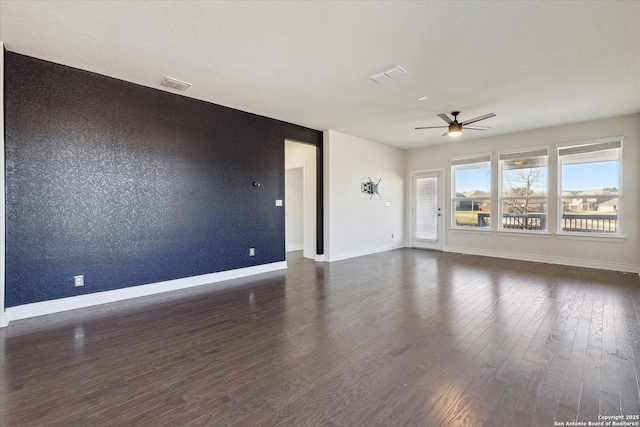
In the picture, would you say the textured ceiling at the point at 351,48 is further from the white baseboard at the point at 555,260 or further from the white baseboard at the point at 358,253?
the white baseboard at the point at 358,253

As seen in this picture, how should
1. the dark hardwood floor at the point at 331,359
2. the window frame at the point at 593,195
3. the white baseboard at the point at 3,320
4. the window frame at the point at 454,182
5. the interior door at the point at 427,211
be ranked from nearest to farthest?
the dark hardwood floor at the point at 331,359 → the white baseboard at the point at 3,320 → the window frame at the point at 593,195 → the window frame at the point at 454,182 → the interior door at the point at 427,211

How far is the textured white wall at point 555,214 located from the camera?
514cm

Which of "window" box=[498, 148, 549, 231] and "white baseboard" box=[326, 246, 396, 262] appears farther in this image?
"white baseboard" box=[326, 246, 396, 262]

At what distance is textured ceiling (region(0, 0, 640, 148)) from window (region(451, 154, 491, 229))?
2422 millimetres

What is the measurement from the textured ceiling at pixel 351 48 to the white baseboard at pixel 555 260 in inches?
114

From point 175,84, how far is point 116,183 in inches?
59.4

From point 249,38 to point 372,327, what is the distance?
3.09 meters

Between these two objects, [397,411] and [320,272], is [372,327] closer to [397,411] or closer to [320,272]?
[397,411]

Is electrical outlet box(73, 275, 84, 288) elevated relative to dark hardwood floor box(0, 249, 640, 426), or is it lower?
elevated

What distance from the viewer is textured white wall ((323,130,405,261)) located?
627 centimetres

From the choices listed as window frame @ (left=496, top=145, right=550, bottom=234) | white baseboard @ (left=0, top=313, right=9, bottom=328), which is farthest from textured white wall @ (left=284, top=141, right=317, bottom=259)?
white baseboard @ (left=0, top=313, right=9, bottom=328)

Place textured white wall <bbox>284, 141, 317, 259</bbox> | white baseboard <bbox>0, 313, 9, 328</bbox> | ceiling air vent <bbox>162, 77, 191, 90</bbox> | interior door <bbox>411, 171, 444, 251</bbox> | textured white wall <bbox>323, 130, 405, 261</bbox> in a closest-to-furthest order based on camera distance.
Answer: white baseboard <bbox>0, 313, 9, 328</bbox>, ceiling air vent <bbox>162, 77, 191, 90</bbox>, textured white wall <bbox>323, 130, 405, 261</bbox>, textured white wall <bbox>284, 141, 317, 259</bbox>, interior door <bbox>411, 171, 444, 251</bbox>

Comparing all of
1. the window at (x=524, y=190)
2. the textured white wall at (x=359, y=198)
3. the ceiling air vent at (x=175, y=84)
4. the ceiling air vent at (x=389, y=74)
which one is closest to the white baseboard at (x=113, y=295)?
the textured white wall at (x=359, y=198)

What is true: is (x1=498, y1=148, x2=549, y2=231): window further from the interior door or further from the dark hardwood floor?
the dark hardwood floor
